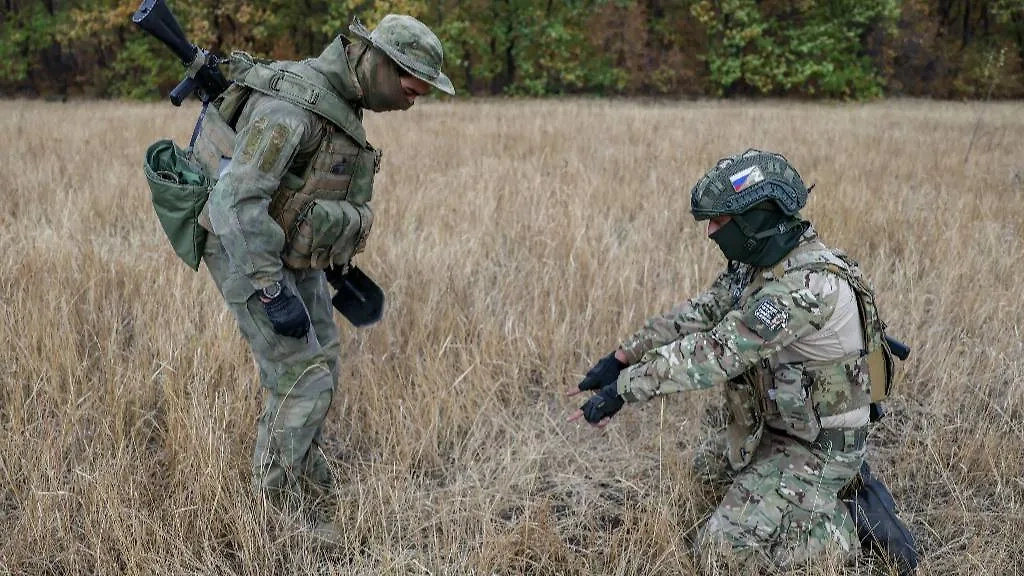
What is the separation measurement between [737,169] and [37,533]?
2.39 meters

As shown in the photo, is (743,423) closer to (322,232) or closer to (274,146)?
(322,232)

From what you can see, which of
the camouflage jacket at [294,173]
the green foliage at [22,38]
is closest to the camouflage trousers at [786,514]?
the camouflage jacket at [294,173]

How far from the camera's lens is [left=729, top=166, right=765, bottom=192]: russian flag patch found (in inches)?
82.4

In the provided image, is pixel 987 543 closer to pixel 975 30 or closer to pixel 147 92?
pixel 147 92

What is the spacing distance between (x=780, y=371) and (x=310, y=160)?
5.48 feet

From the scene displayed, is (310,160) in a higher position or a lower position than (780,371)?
higher

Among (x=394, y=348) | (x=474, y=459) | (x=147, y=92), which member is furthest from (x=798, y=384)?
(x=147, y=92)

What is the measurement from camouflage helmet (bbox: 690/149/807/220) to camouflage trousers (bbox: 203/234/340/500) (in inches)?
53.7

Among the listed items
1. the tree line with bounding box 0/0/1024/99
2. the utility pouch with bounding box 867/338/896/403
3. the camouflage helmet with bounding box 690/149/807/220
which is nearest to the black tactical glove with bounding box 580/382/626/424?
the camouflage helmet with bounding box 690/149/807/220

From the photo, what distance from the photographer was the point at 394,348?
132 inches

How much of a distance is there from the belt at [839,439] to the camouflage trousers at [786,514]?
0.02 m

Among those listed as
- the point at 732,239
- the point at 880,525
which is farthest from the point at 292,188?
the point at 880,525

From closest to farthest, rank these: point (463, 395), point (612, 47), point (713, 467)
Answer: point (713, 467) → point (463, 395) → point (612, 47)

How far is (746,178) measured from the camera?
6.89 ft
